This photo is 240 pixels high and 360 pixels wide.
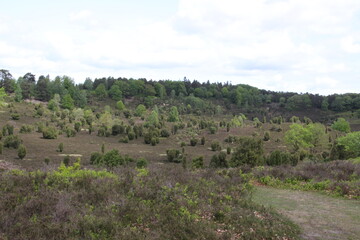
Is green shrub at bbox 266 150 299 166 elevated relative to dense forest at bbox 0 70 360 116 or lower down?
lower down

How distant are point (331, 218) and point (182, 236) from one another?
4.17 meters

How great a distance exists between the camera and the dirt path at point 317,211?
6.40 m

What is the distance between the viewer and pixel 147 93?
364ft

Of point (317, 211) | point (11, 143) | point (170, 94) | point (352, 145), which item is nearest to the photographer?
point (317, 211)

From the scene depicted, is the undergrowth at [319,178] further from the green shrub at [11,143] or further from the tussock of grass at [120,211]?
the green shrub at [11,143]

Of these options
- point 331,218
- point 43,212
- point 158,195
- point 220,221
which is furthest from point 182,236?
point 331,218

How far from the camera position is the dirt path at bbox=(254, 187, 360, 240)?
6.40m

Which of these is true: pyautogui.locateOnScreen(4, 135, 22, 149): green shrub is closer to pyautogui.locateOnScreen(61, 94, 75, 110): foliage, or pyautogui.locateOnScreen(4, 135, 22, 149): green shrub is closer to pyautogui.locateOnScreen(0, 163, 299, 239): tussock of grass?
pyautogui.locateOnScreen(0, 163, 299, 239): tussock of grass

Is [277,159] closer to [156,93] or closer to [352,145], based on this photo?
[352,145]

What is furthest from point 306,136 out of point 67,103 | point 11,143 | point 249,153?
point 67,103

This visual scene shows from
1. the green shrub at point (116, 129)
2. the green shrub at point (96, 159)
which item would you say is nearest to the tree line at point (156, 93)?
the green shrub at point (116, 129)

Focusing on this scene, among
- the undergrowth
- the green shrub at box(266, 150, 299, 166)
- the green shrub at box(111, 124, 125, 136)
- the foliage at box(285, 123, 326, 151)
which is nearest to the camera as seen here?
the undergrowth

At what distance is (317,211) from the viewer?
8070 millimetres

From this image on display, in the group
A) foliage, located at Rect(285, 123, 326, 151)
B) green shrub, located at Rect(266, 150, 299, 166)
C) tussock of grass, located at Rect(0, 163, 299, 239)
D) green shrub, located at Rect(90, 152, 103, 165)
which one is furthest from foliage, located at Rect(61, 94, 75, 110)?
tussock of grass, located at Rect(0, 163, 299, 239)
